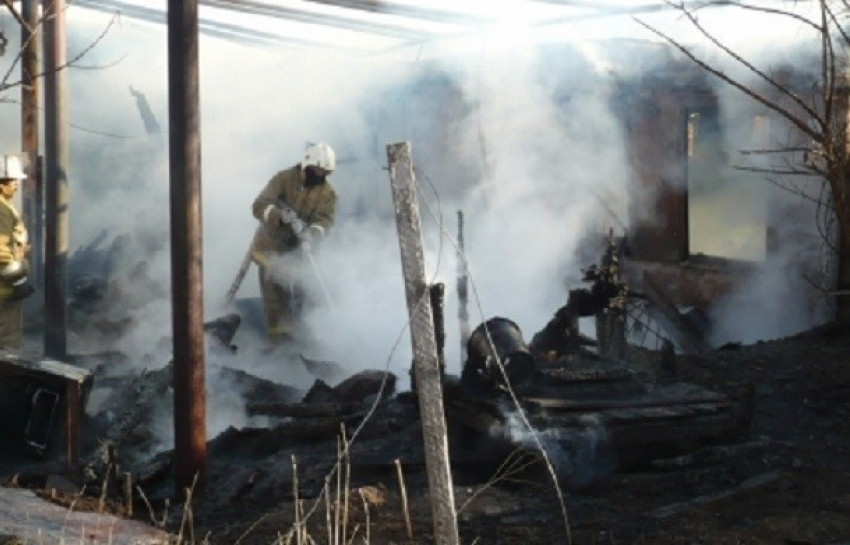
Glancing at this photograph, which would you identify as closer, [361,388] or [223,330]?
[361,388]

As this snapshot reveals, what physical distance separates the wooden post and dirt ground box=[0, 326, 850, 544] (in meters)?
1.05

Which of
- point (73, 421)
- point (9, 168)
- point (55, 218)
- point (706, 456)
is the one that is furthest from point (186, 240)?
point (55, 218)

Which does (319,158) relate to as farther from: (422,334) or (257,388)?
(422,334)

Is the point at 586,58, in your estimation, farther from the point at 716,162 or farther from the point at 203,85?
the point at 203,85

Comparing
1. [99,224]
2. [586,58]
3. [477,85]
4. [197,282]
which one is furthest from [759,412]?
[99,224]

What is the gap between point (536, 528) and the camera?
20.1 feet

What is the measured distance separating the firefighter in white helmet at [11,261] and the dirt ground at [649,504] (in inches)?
167

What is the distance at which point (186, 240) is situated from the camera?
6.61 metres

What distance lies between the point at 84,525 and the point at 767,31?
32.2 ft

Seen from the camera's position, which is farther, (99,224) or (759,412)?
(99,224)

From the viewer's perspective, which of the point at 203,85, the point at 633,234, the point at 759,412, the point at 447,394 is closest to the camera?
the point at 447,394

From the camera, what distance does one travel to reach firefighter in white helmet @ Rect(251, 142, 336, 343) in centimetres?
1212

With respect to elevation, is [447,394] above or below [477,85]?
below

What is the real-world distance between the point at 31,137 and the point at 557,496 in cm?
857
